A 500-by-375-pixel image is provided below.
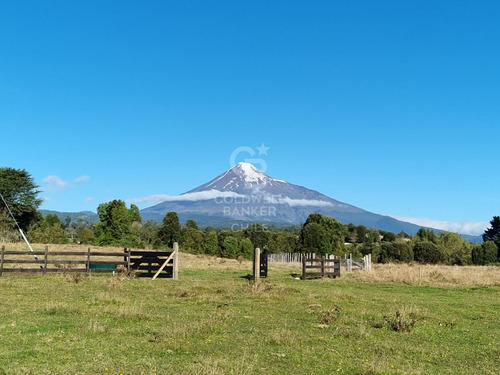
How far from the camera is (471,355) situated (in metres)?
9.27

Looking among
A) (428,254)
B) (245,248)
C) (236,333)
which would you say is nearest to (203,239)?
(245,248)

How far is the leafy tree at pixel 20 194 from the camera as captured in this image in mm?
61438

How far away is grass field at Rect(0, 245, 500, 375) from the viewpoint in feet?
25.7

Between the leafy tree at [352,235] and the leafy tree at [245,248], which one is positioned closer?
the leafy tree at [245,248]

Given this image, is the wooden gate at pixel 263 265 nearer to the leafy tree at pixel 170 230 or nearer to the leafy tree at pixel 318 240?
the leafy tree at pixel 318 240

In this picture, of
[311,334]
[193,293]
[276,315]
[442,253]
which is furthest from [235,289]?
[442,253]

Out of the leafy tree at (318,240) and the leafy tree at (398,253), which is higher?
the leafy tree at (318,240)

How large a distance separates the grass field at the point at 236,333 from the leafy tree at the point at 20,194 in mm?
48775

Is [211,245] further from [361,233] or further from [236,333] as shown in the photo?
[236,333]

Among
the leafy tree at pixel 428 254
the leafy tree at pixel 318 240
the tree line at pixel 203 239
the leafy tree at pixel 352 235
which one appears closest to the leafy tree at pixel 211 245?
the tree line at pixel 203 239

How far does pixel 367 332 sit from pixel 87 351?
6.43m

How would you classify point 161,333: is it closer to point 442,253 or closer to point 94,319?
point 94,319

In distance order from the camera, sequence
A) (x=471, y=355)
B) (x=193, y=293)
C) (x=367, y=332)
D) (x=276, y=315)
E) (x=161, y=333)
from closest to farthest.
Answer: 1. (x=471, y=355)
2. (x=161, y=333)
3. (x=367, y=332)
4. (x=276, y=315)
5. (x=193, y=293)

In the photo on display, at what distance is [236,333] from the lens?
10.5 m
